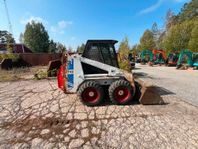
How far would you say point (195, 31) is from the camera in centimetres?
2069

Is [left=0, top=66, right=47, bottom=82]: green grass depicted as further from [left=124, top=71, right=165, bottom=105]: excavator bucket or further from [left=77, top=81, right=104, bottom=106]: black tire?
[left=124, top=71, right=165, bottom=105]: excavator bucket

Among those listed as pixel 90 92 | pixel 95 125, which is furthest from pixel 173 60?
pixel 95 125

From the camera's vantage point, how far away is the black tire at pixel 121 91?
4.03 metres

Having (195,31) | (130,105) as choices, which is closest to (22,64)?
(130,105)

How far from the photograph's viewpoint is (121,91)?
4.09 metres

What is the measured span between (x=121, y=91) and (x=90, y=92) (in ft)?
3.32

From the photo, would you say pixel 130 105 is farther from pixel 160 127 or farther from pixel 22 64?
pixel 22 64

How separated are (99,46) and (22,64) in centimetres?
1514

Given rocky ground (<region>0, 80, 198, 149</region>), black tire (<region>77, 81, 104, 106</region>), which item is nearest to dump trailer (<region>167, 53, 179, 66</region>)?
rocky ground (<region>0, 80, 198, 149</region>)

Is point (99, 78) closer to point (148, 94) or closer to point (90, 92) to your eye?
point (90, 92)

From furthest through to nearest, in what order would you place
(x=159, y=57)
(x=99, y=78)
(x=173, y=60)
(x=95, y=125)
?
(x=159, y=57) → (x=173, y=60) → (x=99, y=78) → (x=95, y=125)

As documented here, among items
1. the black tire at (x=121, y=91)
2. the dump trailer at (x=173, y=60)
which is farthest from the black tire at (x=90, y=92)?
the dump trailer at (x=173, y=60)

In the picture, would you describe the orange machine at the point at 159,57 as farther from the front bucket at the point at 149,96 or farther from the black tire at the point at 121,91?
the black tire at the point at 121,91

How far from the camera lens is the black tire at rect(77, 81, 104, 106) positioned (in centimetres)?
401
